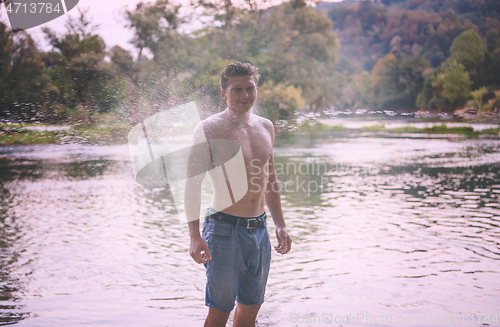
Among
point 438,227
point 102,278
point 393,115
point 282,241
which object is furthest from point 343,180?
point 393,115

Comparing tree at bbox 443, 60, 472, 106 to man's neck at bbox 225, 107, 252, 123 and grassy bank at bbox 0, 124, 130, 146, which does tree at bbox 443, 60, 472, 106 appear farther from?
man's neck at bbox 225, 107, 252, 123

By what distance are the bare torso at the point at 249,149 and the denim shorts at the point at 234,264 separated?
4.4 inches

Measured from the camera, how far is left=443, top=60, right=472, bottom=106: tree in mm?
43250

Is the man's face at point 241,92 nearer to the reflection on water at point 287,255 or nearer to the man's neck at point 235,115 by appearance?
the man's neck at point 235,115

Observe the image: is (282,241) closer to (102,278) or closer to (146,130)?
(102,278)

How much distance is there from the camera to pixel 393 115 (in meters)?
49.9

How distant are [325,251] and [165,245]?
2.05 metres

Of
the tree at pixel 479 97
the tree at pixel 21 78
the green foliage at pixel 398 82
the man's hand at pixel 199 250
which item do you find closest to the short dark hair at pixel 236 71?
the man's hand at pixel 199 250

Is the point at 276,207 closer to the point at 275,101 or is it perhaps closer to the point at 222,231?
the point at 222,231

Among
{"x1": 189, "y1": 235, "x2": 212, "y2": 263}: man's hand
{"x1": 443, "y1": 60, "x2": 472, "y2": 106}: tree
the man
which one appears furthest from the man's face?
{"x1": 443, "y1": 60, "x2": 472, "y2": 106}: tree

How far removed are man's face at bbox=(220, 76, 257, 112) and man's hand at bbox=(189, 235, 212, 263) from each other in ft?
2.46

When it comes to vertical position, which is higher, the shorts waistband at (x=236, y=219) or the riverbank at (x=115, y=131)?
the shorts waistband at (x=236, y=219)

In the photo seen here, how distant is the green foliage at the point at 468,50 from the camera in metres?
47.9

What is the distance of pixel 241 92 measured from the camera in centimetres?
256
